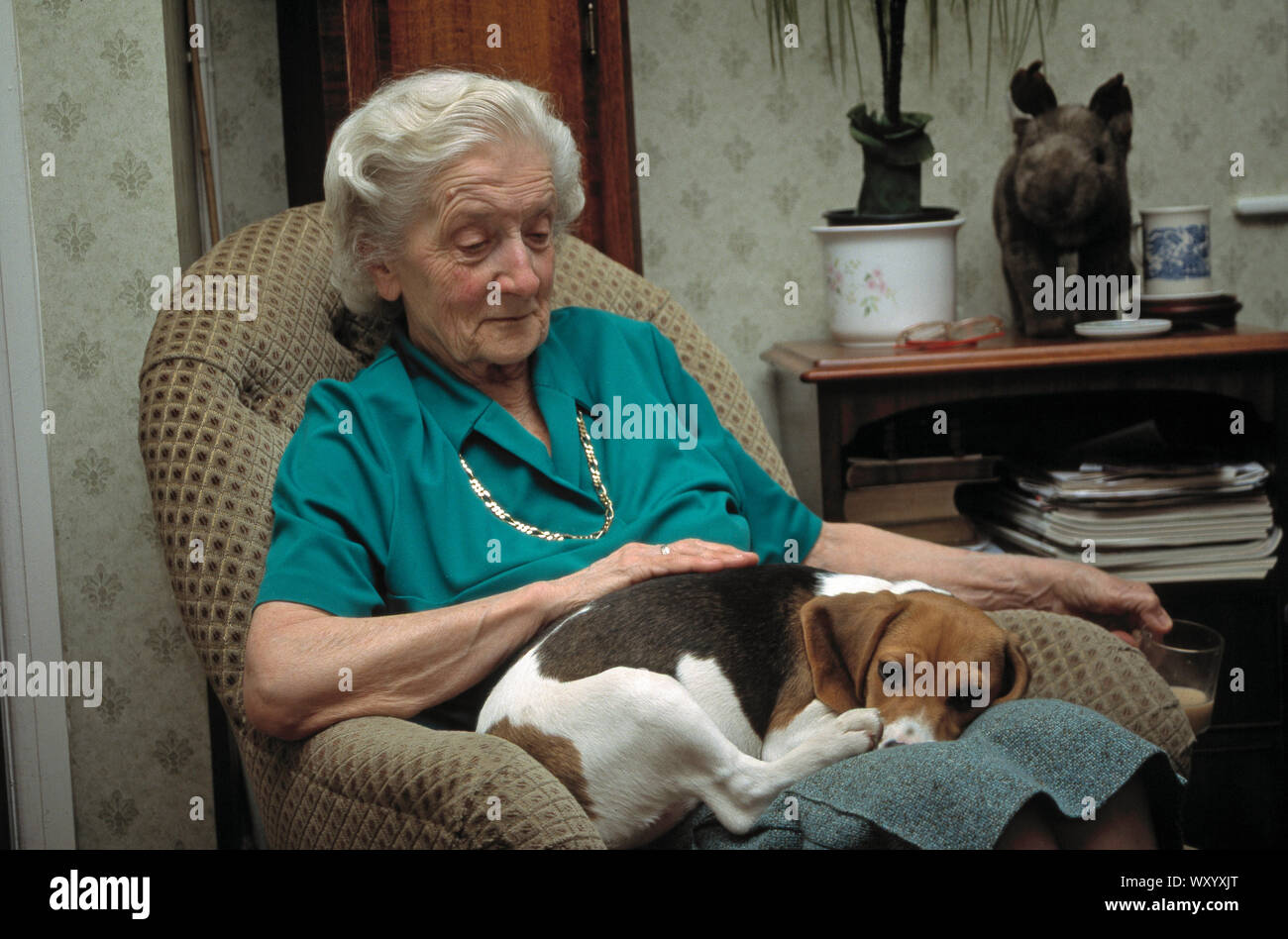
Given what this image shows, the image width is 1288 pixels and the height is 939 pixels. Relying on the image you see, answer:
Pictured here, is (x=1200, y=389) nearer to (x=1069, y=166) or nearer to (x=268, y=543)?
(x=1069, y=166)

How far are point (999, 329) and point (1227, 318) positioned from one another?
1.28 ft

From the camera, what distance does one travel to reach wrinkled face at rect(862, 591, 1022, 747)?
1.10 m

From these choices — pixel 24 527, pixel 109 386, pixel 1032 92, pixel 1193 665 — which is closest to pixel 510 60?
pixel 109 386

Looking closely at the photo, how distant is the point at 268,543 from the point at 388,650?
0.27 m

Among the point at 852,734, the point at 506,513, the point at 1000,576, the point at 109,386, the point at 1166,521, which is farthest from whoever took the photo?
the point at 1166,521

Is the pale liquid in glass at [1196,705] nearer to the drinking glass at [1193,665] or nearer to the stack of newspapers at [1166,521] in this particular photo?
the drinking glass at [1193,665]

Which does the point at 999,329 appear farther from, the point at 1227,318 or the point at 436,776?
the point at 436,776

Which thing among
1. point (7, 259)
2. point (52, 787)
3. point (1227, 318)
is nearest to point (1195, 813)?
point (1227, 318)

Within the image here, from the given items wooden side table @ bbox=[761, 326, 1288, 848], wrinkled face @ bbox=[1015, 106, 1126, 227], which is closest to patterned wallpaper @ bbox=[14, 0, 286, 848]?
wooden side table @ bbox=[761, 326, 1288, 848]

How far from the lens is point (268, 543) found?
1.34 metres

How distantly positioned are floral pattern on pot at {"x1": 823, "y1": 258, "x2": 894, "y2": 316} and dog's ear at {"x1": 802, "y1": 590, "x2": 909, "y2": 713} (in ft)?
3.13

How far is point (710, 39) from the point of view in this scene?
230 cm

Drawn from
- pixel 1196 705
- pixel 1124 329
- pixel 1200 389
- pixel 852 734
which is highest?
pixel 1124 329

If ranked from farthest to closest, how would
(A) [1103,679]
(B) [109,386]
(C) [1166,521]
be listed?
(C) [1166,521]
(B) [109,386]
(A) [1103,679]
